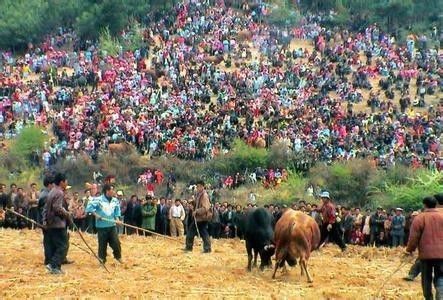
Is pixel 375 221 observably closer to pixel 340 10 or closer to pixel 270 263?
pixel 270 263

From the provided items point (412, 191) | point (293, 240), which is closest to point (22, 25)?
point (412, 191)

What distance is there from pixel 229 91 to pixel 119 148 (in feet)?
33.7

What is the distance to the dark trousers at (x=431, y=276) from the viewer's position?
12.7 metres

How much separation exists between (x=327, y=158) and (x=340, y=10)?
32164 millimetres

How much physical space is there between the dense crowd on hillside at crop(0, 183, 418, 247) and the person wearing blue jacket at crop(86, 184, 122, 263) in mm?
7403

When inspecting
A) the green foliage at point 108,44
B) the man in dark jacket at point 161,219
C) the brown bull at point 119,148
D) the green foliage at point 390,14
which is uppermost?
A: the green foliage at point 390,14

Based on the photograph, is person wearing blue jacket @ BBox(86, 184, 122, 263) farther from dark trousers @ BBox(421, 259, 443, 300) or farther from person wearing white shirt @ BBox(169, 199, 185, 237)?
person wearing white shirt @ BBox(169, 199, 185, 237)

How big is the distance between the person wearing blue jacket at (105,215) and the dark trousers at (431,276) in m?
6.08

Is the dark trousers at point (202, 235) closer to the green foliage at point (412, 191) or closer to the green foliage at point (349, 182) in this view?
the green foliage at point (412, 191)

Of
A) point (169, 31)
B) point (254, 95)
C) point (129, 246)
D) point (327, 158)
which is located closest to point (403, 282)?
point (129, 246)

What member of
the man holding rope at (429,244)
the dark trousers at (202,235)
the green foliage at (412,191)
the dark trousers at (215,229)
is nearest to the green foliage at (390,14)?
the green foliage at (412,191)

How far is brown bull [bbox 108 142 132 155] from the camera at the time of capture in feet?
144

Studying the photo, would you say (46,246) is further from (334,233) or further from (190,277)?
(334,233)

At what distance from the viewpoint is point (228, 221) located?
26906 millimetres
